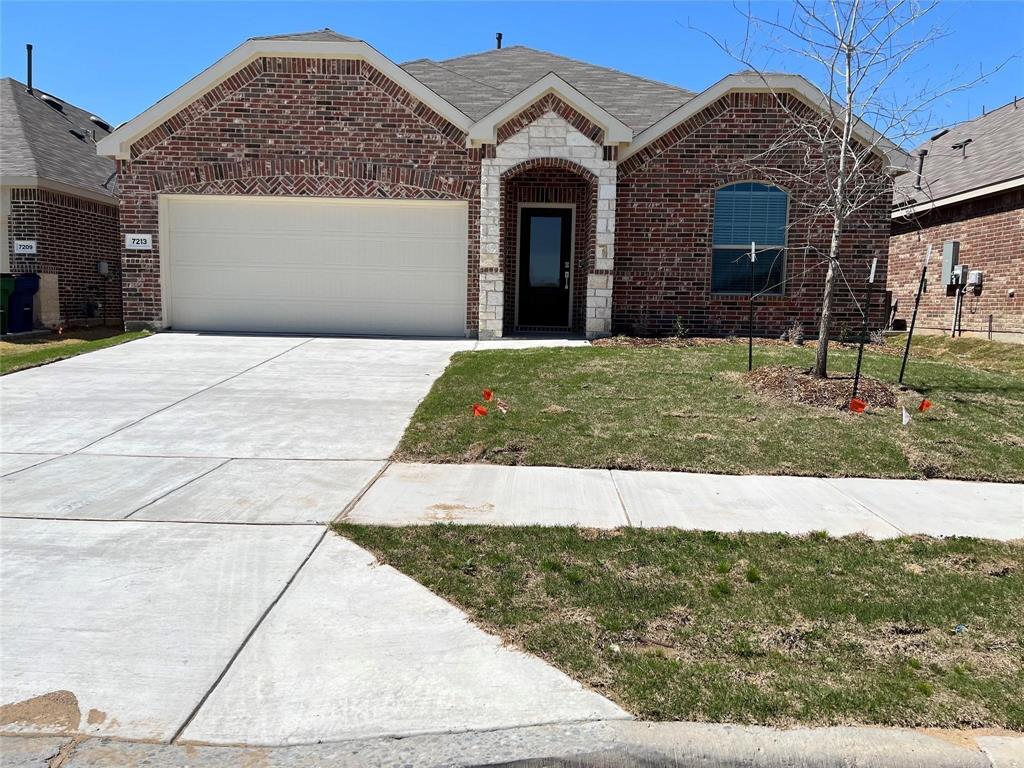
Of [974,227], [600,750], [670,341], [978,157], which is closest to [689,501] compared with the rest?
[600,750]

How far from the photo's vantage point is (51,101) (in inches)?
766

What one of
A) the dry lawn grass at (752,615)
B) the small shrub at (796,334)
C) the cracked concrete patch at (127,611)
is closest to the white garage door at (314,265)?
the small shrub at (796,334)

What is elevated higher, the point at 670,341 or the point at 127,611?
the point at 670,341

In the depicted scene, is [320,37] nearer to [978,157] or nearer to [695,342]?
[695,342]

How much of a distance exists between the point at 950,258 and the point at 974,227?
31.3 inches

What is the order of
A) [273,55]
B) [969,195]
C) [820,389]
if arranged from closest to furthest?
[820,389] → [273,55] → [969,195]

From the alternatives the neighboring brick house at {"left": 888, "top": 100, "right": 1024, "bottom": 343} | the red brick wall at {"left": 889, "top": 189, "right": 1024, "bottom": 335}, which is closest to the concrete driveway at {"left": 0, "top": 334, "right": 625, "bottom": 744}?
the neighboring brick house at {"left": 888, "top": 100, "right": 1024, "bottom": 343}

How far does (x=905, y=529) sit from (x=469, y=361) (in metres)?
6.88

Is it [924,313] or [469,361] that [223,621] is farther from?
[924,313]

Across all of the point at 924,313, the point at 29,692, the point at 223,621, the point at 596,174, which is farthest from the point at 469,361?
the point at 924,313

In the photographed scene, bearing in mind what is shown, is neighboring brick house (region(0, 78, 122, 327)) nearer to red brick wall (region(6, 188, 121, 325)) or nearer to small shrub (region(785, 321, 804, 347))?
red brick wall (region(6, 188, 121, 325))

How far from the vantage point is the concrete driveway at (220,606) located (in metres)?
2.95

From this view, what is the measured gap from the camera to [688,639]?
11.4ft

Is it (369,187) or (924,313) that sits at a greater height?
(369,187)
